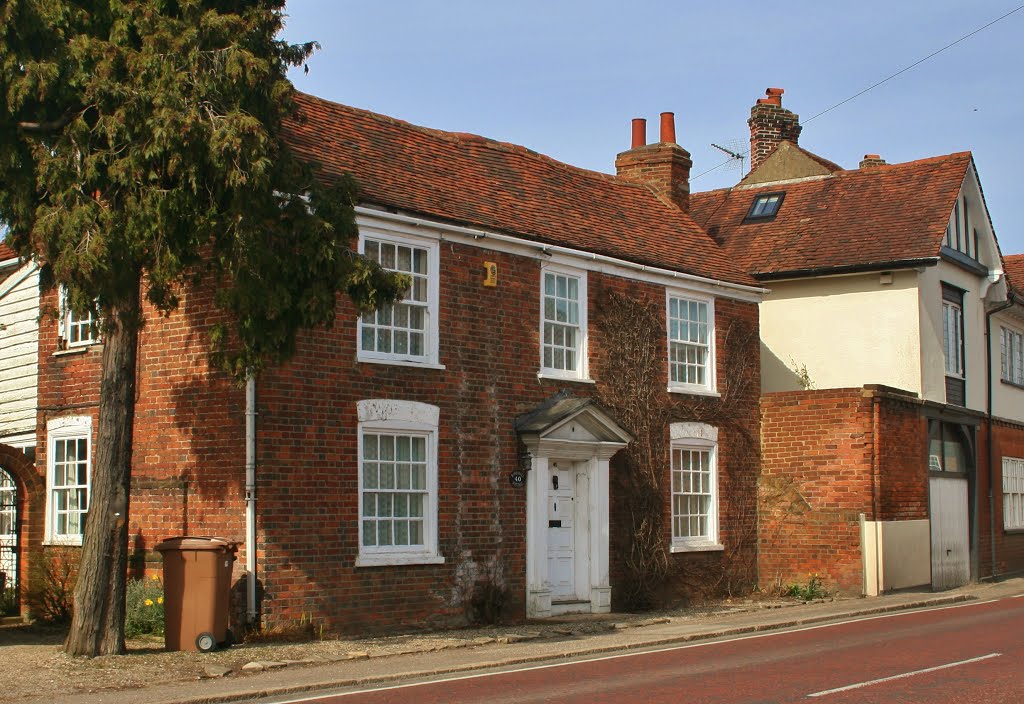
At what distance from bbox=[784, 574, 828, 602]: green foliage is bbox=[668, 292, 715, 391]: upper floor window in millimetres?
3790

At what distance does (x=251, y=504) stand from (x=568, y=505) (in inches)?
233

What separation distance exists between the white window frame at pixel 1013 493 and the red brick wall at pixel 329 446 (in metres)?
15.0

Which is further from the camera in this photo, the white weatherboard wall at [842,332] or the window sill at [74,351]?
the white weatherboard wall at [842,332]

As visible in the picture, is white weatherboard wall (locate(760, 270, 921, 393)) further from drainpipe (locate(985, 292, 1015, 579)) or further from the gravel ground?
the gravel ground

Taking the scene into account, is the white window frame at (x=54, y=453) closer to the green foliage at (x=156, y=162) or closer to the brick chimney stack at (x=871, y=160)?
the green foliage at (x=156, y=162)

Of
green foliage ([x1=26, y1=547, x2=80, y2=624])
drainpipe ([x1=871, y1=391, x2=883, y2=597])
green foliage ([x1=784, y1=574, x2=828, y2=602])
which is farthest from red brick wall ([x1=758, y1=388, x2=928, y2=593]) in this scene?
green foliage ([x1=26, y1=547, x2=80, y2=624])

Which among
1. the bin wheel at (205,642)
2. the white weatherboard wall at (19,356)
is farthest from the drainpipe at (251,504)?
the white weatherboard wall at (19,356)

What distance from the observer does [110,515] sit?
43.0 feet

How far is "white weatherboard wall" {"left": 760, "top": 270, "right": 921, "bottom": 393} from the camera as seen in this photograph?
24.7 m

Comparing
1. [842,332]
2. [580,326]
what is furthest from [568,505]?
[842,332]

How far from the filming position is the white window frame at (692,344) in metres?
21.1

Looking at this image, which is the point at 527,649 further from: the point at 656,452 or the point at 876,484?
the point at 876,484

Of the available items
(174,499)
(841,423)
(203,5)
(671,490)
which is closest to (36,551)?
(174,499)

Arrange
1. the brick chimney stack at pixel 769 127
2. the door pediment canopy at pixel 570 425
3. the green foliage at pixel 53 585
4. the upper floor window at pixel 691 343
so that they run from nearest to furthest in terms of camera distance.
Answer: the green foliage at pixel 53 585
the door pediment canopy at pixel 570 425
the upper floor window at pixel 691 343
the brick chimney stack at pixel 769 127
